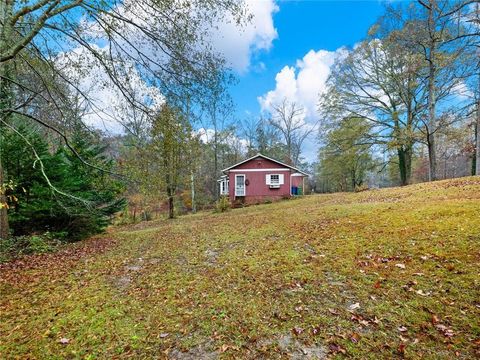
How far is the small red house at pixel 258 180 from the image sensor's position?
21016 millimetres

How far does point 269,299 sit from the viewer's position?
352 cm

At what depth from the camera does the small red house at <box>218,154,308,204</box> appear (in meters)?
21.0

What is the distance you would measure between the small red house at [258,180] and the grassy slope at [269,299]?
14766 mm

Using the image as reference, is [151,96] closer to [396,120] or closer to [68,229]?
[68,229]

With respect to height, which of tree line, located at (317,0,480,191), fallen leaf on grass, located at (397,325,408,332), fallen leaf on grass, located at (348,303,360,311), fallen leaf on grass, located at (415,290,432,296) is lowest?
fallen leaf on grass, located at (397,325,408,332)

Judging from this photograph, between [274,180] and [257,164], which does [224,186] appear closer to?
[257,164]

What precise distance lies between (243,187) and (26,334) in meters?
18.5

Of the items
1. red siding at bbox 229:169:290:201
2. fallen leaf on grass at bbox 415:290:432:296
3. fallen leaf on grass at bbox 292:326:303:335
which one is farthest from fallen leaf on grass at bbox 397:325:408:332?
red siding at bbox 229:169:290:201

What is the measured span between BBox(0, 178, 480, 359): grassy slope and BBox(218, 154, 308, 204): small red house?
14.8 metres

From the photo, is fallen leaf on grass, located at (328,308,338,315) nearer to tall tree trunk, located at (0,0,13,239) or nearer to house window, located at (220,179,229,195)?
tall tree trunk, located at (0,0,13,239)

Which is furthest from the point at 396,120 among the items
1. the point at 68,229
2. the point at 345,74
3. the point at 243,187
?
the point at 68,229

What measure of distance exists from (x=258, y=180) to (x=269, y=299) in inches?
701

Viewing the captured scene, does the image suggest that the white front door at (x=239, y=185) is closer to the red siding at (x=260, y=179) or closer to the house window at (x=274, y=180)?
the red siding at (x=260, y=179)

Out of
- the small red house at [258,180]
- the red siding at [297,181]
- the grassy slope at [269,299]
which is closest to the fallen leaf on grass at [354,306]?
the grassy slope at [269,299]
